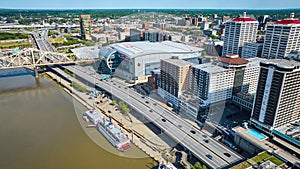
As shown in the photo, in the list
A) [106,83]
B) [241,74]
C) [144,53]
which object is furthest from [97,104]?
[241,74]

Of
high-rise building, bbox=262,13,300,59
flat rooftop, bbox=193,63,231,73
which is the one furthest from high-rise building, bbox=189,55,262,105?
high-rise building, bbox=262,13,300,59

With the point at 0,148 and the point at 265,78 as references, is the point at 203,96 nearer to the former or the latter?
the point at 265,78

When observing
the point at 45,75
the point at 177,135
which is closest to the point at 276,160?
the point at 177,135

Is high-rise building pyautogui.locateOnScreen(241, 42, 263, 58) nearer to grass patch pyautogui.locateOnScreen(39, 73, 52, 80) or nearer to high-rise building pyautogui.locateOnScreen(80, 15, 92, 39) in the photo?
grass patch pyautogui.locateOnScreen(39, 73, 52, 80)

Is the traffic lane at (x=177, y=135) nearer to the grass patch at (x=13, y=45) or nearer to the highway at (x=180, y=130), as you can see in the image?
the highway at (x=180, y=130)

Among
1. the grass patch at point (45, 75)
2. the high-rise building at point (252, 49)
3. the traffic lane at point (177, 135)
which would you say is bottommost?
the grass patch at point (45, 75)

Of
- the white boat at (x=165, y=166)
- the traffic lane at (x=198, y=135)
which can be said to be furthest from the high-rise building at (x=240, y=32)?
the white boat at (x=165, y=166)
